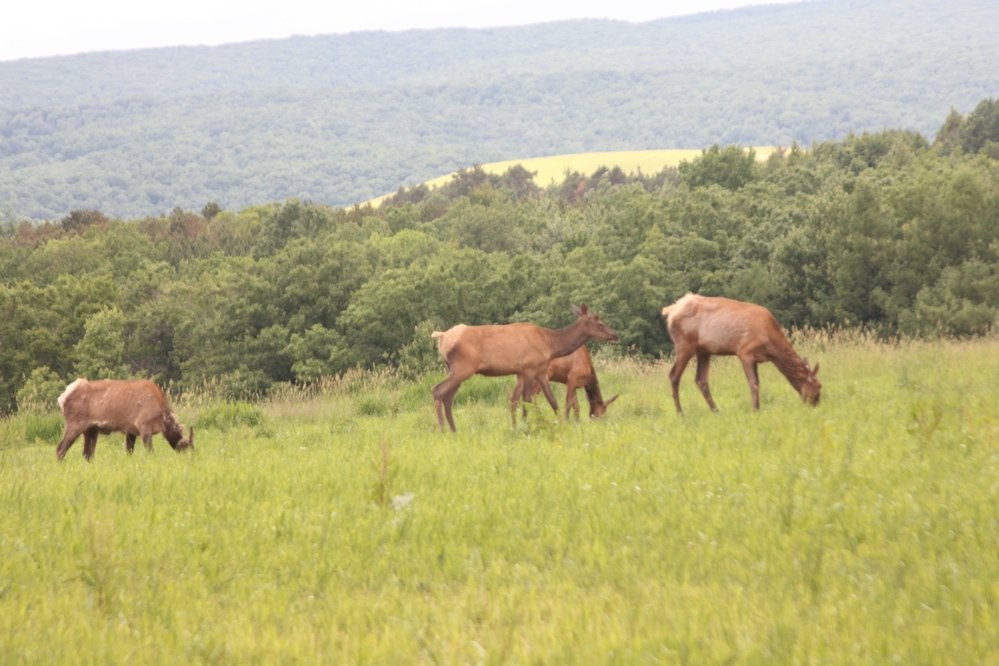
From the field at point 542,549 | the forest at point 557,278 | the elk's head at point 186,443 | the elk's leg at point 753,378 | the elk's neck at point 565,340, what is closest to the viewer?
the field at point 542,549

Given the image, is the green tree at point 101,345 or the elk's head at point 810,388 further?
the green tree at point 101,345

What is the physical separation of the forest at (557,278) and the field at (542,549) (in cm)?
1618

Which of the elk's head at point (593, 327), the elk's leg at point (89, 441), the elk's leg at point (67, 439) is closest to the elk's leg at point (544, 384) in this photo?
the elk's head at point (593, 327)

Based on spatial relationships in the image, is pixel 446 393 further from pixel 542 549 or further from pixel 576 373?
pixel 542 549

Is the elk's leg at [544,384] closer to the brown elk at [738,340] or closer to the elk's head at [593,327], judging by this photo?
the elk's head at [593,327]

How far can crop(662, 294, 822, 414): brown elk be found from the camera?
14477mm

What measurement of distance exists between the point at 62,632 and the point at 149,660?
69 centimetres

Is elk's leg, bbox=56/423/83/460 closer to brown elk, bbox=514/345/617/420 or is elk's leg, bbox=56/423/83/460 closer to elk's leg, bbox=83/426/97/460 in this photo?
elk's leg, bbox=83/426/97/460

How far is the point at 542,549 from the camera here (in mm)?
7238

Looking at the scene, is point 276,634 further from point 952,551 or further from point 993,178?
point 993,178

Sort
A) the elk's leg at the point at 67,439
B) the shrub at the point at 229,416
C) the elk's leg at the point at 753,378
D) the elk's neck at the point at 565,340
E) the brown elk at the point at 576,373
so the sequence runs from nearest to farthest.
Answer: the elk's leg at the point at 753,378 → the elk's leg at the point at 67,439 → the elk's neck at the point at 565,340 → the brown elk at the point at 576,373 → the shrub at the point at 229,416

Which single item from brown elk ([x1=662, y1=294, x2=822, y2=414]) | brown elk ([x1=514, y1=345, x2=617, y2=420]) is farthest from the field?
brown elk ([x1=514, y1=345, x2=617, y2=420])

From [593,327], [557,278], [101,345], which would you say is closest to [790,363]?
[593,327]

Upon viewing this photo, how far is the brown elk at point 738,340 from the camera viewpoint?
570 inches
